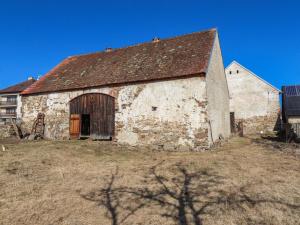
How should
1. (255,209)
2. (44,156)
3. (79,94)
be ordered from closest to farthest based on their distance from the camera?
(255,209) < (44,156) < (79,94)

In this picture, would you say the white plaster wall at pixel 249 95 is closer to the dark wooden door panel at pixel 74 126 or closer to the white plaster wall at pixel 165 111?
the white plaster wall at pixel 165 111

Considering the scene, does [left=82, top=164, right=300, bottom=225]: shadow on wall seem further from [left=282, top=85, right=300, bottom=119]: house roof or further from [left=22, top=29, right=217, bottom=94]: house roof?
[left=282, top=85, right=300, bottom=119]: house roof

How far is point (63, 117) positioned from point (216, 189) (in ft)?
38.6

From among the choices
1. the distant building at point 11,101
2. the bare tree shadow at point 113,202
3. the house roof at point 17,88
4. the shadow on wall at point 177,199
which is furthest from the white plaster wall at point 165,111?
the distant building at point 11,101

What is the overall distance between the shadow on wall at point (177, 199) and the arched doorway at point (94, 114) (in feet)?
21.9

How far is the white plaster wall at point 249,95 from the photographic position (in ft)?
70.8

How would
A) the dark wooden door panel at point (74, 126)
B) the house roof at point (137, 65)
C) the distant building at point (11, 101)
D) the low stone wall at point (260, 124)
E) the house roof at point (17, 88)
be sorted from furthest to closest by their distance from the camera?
the distant building at point (11, 101) < the house roof at point (17, 88) < the low stone wall at point (260, 124) < the dark wooden door panel at point (74, 126) < the house roof at point (137, 65)

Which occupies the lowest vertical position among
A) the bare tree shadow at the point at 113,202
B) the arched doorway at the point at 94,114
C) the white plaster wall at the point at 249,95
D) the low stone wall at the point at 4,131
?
the bare tree shadow at the point at 113,202

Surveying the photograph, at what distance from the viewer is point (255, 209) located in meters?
4.82

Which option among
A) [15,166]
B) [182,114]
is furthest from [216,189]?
[15,166]

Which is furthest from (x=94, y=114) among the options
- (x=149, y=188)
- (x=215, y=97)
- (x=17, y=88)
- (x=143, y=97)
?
(x=17, y=88)

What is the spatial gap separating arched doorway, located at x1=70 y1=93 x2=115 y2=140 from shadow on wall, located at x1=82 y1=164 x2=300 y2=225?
667 cm

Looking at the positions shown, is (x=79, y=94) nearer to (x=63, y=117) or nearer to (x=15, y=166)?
(x=63, y=117)

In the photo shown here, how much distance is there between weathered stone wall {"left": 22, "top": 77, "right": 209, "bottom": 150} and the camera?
36.5 ft
